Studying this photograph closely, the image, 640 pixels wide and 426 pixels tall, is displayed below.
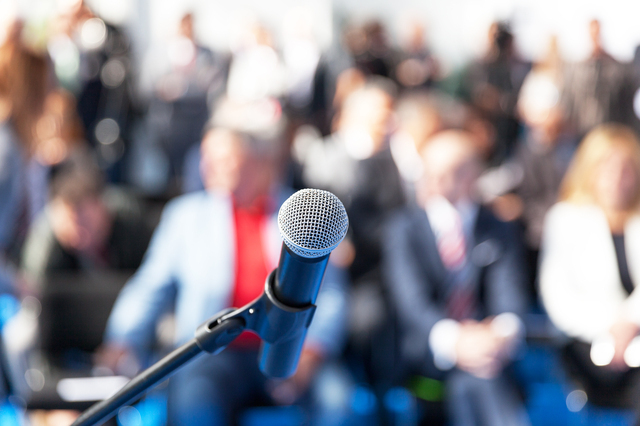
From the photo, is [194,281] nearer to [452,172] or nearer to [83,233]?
[83,233]

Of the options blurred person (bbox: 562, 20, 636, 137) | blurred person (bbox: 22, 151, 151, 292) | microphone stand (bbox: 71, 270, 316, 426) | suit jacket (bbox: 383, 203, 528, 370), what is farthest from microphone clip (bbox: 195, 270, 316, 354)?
blurred person (bbox: 562, 20, 636, 137)

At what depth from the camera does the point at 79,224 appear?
1.83 metres

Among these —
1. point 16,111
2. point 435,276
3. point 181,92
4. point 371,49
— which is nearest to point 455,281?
point 435,276

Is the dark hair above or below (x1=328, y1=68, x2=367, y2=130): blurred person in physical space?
above

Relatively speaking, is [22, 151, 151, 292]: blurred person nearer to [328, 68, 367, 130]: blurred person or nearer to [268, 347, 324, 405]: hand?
[268, 347, 324, 405]: hand

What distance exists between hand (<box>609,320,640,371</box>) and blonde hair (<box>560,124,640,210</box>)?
0.45 metres

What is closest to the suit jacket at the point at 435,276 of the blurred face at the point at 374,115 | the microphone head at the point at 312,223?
the blurred face at the point at 374,115

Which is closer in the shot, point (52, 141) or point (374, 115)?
point (374, 115)

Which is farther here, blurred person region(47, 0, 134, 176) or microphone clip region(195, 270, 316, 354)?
blurred person region(47, 0, 134, 176)

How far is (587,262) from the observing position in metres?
1.78

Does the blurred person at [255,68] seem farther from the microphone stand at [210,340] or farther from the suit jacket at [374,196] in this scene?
the microphone stand at [210,340]

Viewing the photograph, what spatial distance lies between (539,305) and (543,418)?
434 mm

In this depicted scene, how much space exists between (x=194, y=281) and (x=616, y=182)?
142cm

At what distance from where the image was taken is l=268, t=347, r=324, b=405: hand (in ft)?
4.93
